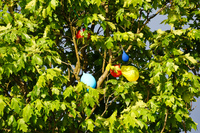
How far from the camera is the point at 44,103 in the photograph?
6406mm

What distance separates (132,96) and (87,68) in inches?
95.0

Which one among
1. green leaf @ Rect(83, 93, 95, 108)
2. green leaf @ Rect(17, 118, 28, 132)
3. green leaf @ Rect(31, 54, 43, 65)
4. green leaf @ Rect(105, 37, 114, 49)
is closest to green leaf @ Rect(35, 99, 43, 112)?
green leaf @ Rect(17, 118, 28, 132)

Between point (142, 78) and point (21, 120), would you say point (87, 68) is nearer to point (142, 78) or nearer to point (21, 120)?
point (142, 78)

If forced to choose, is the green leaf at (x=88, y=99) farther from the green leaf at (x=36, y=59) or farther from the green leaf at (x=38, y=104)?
the green leaf at (x=36, y=59)

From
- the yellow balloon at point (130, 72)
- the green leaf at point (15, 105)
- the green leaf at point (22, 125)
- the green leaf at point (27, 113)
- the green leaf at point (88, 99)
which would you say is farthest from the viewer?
the yellow balloon at point (130, 72)

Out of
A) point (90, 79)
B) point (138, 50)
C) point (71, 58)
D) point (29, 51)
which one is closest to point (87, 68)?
point (71, 58)

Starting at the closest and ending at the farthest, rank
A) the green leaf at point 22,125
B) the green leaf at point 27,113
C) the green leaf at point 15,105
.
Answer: the green leaf at point 27,113
the green leaf at point 15,105
the green leaf at point 22,125

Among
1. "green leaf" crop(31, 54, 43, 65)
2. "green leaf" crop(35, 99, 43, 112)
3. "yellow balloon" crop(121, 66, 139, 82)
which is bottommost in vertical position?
"green leaf" crop(35, 99, 43, 112)

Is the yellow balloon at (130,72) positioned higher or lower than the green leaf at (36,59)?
lower

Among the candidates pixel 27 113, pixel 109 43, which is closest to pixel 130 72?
pixel 109 43

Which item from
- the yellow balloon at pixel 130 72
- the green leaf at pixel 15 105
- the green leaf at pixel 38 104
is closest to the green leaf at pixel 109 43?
the yellow balloon at pixel 130 72

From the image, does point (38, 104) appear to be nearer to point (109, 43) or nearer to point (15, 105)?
point (15, 105)

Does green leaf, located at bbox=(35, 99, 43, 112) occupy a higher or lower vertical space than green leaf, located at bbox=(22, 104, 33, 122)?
higher

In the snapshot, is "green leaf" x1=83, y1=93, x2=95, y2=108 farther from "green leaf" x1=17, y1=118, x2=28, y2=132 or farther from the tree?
"green leaf" x1=17, y1=118, x2=28, y2=132
